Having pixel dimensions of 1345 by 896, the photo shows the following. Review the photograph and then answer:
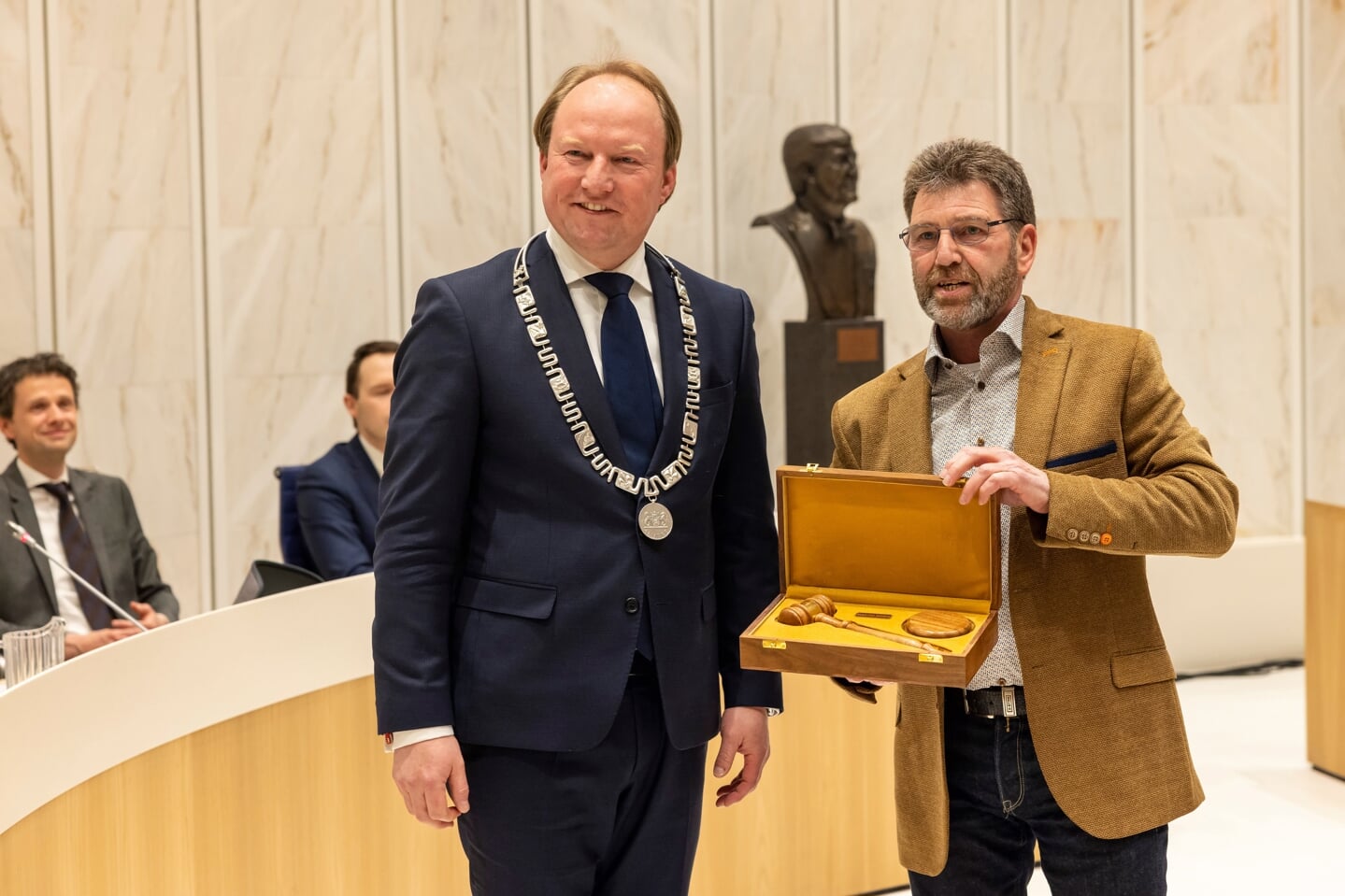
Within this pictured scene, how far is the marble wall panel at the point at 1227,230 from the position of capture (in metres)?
7.14

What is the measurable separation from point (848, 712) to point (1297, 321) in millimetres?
4552

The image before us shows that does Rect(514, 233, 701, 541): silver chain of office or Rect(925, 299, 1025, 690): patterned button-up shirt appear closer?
Rect(514, 233, 701, 541): silver chain of office

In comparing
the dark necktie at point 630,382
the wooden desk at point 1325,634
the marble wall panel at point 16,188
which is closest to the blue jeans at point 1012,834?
the dark necktie at point 630,382

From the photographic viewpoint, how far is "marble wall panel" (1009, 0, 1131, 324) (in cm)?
708

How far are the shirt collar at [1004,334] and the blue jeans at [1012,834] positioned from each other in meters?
0.49

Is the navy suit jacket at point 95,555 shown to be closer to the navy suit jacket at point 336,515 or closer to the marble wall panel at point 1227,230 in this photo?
the navy suit jacket at point 336,515

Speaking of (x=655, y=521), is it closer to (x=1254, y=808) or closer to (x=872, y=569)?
(x=872, y=569)

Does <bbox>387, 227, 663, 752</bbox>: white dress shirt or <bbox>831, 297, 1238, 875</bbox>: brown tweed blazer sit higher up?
<bbox>387, 227, 663, 752</bbox>: white dress shirt

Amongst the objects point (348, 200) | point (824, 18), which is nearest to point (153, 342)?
point (348, 200)

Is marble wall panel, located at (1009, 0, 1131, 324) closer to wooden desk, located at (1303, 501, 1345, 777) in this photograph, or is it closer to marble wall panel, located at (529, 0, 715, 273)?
marble wall panel, located at (529, 0, 715, 273)

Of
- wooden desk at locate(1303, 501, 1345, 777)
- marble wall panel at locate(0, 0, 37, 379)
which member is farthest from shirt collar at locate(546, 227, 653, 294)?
marble wall panel at locate(0, 0, 37, 379)

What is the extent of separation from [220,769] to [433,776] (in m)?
1.00

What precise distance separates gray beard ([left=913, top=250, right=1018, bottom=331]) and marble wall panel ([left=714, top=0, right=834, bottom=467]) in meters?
5.01

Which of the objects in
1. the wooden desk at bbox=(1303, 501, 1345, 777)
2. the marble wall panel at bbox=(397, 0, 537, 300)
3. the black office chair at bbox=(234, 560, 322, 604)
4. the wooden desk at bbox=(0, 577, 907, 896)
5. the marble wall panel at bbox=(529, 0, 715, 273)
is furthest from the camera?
the marble wall panel at bbox=(529, 0, 715, 273)
